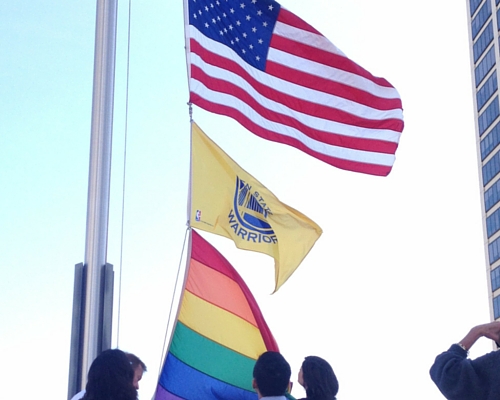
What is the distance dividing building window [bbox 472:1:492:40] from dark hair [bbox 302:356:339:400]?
262ft

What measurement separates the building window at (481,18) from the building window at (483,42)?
1.05m

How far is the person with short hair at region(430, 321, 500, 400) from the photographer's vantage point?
4004mm

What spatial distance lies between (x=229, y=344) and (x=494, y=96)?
75.1m

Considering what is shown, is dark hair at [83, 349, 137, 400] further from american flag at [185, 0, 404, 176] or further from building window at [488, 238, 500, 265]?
building window at [488, 238, 500, 265]

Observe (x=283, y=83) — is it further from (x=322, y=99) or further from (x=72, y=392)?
(x=72, y=392)

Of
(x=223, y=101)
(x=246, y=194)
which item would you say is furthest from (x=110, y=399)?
(x=223, y=101)

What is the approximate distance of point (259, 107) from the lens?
855 centimetres

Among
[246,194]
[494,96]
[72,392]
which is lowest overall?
[72,392]

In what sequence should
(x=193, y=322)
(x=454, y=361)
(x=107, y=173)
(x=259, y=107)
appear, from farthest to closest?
(x=259, y=107) < (x=193, y=322) < (x=107, y=173) < (x=454, y=361)

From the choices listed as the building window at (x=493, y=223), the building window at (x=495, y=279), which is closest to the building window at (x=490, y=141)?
the building window at (x=493, y=223)

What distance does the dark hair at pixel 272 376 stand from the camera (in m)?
5.56

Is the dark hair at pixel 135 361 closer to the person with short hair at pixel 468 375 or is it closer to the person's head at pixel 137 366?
the person's head at pixel 137 366

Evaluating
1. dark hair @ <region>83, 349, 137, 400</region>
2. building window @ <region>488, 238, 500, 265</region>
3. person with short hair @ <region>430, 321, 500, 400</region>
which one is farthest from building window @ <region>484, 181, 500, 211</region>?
dark hair @ <region>83, 349, 137, 400</region>

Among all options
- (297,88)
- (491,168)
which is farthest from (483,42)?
(297,88)
